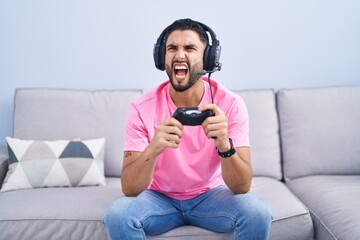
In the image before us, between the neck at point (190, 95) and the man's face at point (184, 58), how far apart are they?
0.09 m

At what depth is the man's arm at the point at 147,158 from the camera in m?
1.30

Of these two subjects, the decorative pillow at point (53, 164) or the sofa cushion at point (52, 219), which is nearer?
the sofa cushion at point (52, 219)

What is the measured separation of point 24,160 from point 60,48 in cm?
77

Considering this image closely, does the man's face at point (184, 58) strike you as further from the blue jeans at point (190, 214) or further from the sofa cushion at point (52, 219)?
the sofa cushion at point (52, 219)

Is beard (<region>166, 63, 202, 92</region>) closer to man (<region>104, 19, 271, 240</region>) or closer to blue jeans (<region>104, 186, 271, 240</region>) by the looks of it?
man (<region>104, 19, 271, 240</region>)

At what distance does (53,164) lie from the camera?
194 cm

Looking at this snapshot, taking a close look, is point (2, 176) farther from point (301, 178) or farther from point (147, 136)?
point (301, 178)

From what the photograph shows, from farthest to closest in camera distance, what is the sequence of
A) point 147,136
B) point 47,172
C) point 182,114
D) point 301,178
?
point 301,178 → point 47,172 → point 147,136 → point 182,114

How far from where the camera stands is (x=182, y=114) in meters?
1.28

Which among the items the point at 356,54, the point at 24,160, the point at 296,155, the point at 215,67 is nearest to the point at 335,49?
the point at 356,54

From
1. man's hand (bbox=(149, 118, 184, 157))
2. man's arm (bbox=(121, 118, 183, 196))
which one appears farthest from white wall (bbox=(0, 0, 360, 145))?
man's hand (bbox=(149, 118, 184, 157))

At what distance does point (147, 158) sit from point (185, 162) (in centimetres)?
20

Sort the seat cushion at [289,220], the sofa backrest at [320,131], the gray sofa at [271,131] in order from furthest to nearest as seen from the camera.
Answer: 1. the sofa backrest at [320,131]
2. the gray sofa at [271,131]
3. the seat cushion at [289,220]

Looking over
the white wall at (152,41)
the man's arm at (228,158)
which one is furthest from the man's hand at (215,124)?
the white wall at (152,41)
